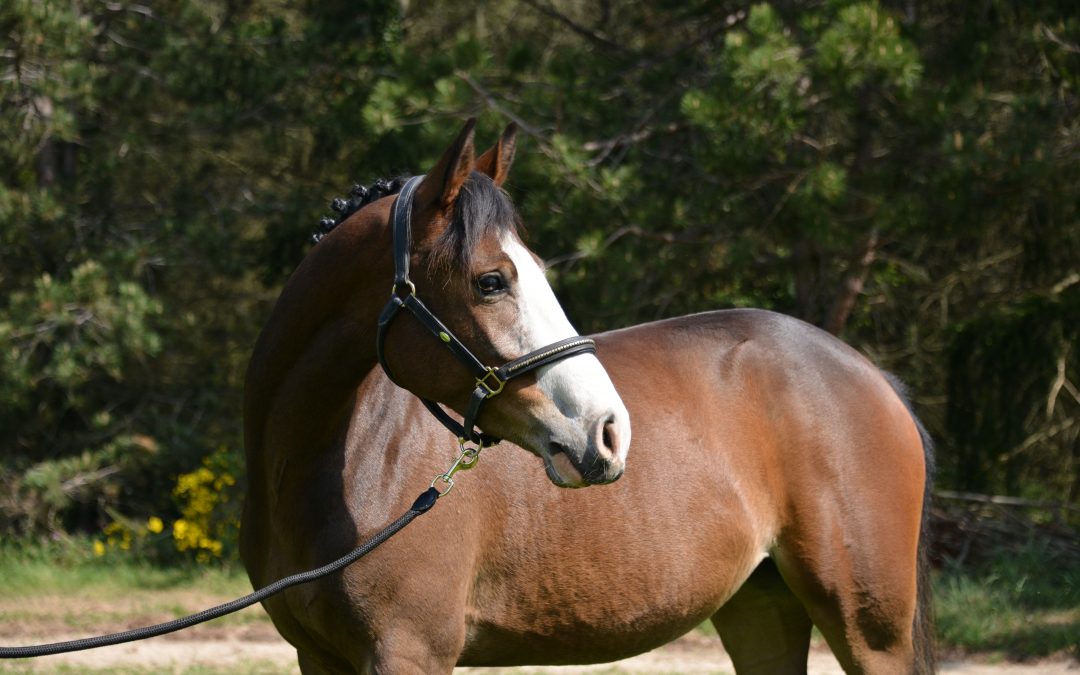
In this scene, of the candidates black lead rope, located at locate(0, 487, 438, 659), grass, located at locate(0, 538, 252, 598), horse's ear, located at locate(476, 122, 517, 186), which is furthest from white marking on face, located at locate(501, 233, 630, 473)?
grass, located at locate(0, 538, 252, 598)

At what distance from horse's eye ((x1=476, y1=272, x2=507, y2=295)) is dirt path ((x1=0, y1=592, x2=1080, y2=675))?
405 cm

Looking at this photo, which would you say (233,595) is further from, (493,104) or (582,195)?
(493,104)

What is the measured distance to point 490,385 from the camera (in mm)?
2623

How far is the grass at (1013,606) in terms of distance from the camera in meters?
6.68

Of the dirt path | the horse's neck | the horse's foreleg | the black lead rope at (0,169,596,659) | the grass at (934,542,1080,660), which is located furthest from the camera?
the grass at (934,542,1080,660)

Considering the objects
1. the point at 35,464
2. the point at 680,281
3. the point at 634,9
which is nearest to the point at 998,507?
the point at 680,281

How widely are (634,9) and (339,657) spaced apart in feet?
28.6

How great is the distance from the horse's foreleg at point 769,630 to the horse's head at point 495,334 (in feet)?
5.28

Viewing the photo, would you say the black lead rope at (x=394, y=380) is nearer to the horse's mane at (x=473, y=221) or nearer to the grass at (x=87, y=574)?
the horse's mane at (x=473, y=221)

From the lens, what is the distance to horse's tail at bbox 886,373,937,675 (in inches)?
147

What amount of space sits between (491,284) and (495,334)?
0.39 ft

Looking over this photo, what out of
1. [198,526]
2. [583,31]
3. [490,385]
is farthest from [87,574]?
[490,385]

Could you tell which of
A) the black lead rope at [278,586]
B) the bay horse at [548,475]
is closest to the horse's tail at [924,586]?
the bay horse at [548,475]

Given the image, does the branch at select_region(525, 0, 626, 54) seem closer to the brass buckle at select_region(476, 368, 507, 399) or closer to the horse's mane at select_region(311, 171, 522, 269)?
the horse's mane at select_region(311, 171, 522, 269)
